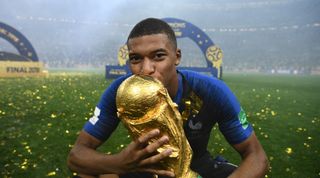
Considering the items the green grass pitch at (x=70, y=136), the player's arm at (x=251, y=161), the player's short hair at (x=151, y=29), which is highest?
the player's short hair at (x=151, y=29)

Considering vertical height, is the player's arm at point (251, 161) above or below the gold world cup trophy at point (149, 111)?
below

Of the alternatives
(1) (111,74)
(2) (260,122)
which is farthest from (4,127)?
(1) (111,74)

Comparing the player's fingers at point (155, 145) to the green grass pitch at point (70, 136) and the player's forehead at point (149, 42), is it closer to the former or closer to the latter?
the player's forehead at point (149, 42)

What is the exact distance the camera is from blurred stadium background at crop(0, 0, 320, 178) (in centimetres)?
511

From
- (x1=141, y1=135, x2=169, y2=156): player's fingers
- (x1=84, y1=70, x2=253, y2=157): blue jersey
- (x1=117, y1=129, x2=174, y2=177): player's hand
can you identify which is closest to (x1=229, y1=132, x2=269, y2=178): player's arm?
(x1=84, y1=70, x2=253, y2=157): blue jersey

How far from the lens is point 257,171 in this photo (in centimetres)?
193

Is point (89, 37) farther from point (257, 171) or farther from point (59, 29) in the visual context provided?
point (257, 171)

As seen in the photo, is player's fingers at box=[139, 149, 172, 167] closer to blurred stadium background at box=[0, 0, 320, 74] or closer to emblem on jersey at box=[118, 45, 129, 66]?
emblem on jersey at box=[118, 45, 129, 66]

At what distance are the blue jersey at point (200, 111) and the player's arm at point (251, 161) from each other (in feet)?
0.14

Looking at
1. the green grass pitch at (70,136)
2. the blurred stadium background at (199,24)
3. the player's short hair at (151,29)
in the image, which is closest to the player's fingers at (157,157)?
the player's short hair at (151,29)

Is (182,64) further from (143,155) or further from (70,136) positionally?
(143,155)

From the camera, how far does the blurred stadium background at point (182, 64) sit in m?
5.11

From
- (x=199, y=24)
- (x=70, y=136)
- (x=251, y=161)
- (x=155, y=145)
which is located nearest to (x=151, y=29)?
(x=155, y=145)

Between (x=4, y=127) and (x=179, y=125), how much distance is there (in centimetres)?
572
